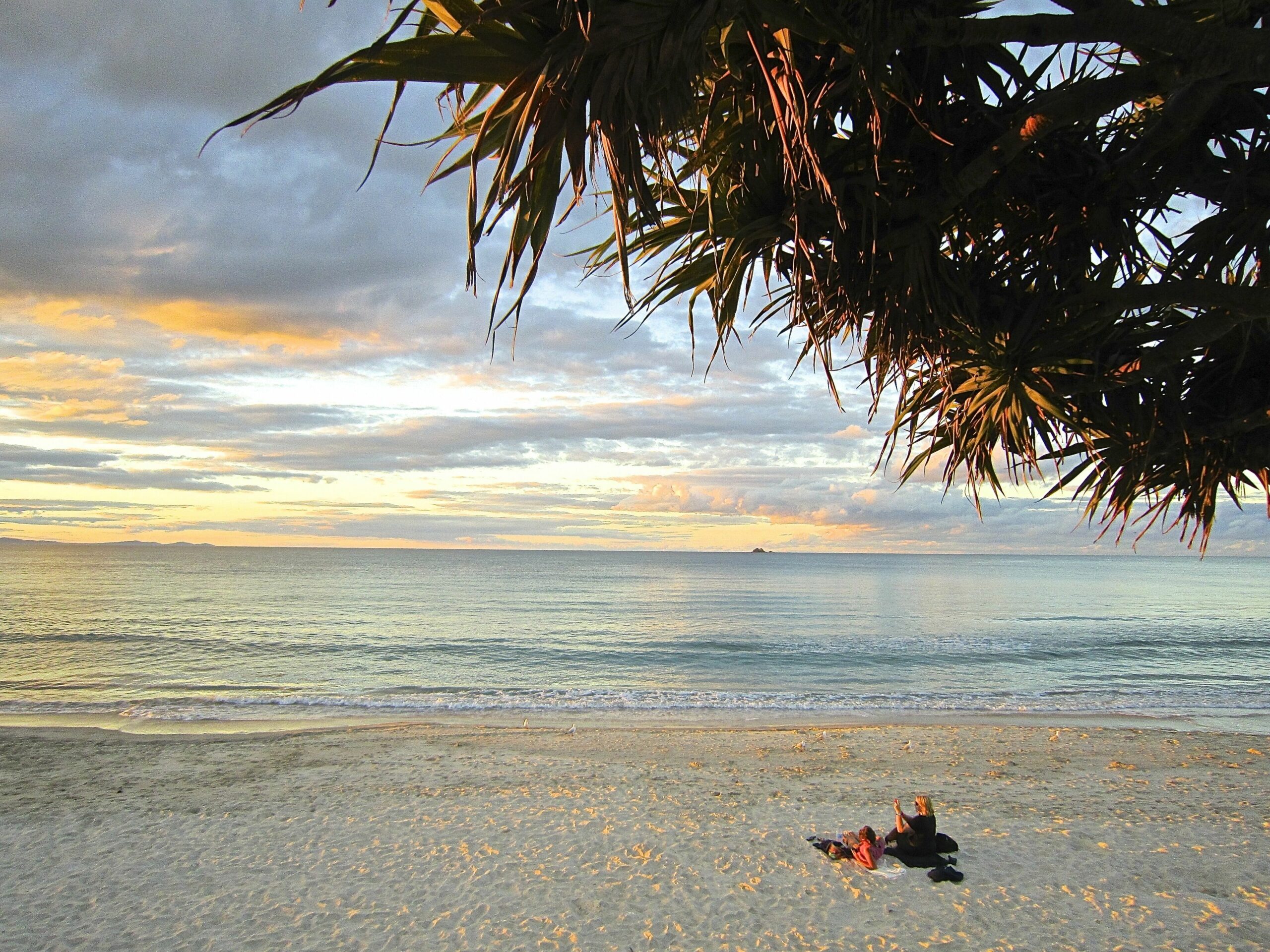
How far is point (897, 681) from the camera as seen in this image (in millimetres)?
17375

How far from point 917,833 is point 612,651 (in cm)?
1711

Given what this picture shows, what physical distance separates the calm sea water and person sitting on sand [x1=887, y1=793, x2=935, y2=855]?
7.73 m

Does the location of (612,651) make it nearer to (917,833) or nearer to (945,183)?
(917,833)

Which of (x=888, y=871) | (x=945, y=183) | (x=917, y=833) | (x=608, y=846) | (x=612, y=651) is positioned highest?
(x=945, y=183)

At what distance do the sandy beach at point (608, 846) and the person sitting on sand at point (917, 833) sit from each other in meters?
0.25

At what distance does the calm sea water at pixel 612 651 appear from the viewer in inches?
566

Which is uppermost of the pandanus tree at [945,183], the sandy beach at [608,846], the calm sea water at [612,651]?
the pandanus tree at [945,183]

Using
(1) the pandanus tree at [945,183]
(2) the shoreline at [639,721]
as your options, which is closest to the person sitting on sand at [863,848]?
(1) the pandanus tree at [945,183]

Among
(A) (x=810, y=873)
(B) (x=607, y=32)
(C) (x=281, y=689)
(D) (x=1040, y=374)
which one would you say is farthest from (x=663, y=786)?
(C) (x=281, y=689)

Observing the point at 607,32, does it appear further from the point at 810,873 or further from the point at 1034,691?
the point at 1034,691

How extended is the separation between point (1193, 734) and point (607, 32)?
12.4 meters

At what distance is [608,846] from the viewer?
19.8 ft

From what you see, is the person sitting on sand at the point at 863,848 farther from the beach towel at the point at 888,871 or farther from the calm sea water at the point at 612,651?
the calm sea water at the point at 612,651

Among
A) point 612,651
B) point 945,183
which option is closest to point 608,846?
point 945,183
